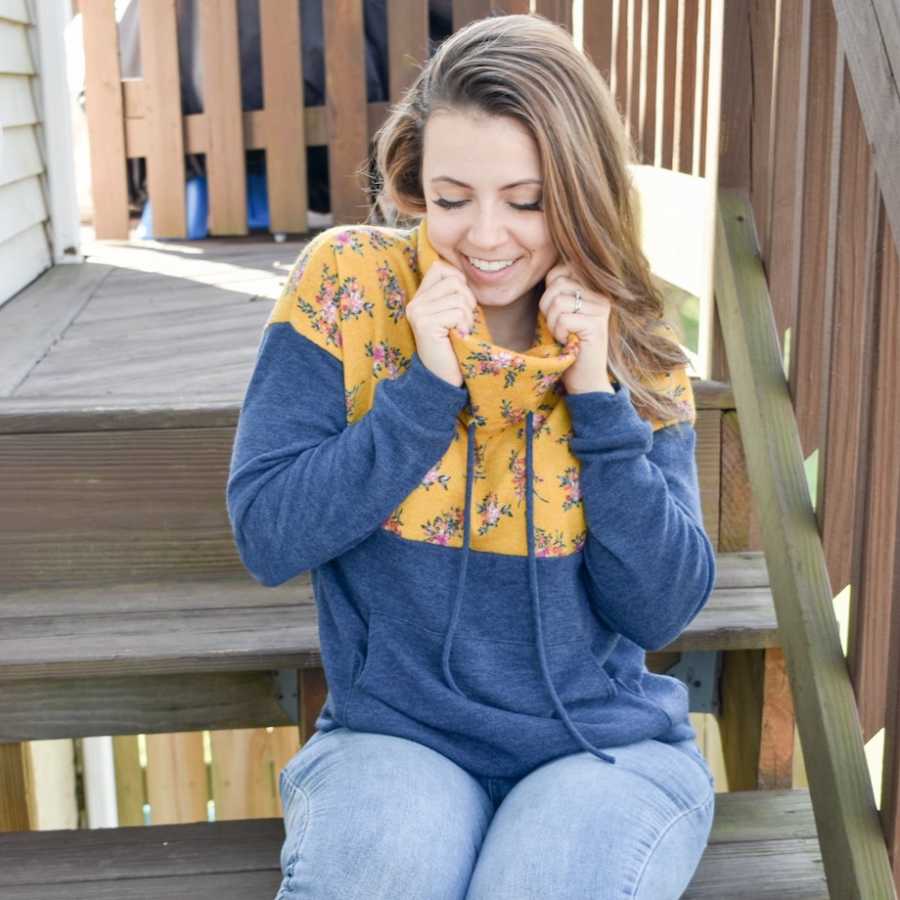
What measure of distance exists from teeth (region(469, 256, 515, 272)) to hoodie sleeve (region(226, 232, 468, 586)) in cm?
13

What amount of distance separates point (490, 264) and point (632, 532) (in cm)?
34

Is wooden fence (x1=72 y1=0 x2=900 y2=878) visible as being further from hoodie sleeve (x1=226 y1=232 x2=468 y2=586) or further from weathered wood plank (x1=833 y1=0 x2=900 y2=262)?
hoodie sleeve (x1=226 y1=232 x2=468 y2=586)

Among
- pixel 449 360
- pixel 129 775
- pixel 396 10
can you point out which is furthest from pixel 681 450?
pixel 396 10

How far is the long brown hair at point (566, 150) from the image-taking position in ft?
4.89

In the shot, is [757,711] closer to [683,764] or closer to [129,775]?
[683,764]

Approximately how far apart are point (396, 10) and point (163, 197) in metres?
0.97

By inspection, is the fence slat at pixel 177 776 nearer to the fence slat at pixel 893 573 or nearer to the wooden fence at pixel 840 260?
the wooden fence at pixel 840 260

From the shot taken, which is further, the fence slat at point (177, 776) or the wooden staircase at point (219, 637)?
the fence slat at point (177, 776)

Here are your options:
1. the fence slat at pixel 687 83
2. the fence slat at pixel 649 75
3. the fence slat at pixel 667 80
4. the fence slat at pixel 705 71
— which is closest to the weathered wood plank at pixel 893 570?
the fence slat at pixel 705 71

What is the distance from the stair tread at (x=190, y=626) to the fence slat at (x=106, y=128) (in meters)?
2.69

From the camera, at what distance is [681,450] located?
168cm

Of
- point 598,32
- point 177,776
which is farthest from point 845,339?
point 177,776

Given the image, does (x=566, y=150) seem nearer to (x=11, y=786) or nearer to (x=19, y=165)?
(x=11, y=786)

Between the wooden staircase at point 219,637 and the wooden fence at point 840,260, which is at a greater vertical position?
the wooden fence at point 840,260
